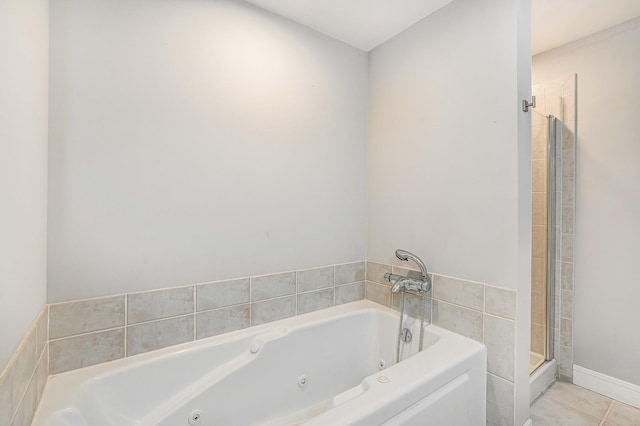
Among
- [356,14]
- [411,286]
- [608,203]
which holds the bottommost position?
[411,286]

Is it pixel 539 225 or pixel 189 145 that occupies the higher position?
pixel 189 145

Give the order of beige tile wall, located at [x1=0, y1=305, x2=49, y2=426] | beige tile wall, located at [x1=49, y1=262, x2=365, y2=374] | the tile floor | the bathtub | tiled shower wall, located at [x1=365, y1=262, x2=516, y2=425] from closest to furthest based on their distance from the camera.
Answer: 1. beige tile wall, located at [x1=0, y1=305, x2=49, y2=426]
2. the bathtub
3. beige tile wall, located at [x1=49, y1=262, x2=365, y2=374]
4. tiled shower wall, located at [x1=365, y1=262, x2=516, y2=425]
5. the tile floor

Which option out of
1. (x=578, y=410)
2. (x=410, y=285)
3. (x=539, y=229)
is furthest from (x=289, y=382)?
(x=539, y=229)

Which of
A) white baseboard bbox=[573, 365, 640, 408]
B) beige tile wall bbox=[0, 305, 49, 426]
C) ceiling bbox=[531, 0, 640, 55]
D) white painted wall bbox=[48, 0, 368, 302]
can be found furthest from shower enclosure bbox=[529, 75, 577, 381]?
beige tile wall bbox=[0, 305, 49, 426]

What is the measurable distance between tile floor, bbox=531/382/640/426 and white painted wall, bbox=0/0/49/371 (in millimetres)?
2344

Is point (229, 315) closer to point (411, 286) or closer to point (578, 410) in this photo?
point (411, 286)

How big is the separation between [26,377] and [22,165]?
0.61m

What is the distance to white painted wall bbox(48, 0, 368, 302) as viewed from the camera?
1167mm

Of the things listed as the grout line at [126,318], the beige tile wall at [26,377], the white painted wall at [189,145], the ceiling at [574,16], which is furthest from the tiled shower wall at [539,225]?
the beige tile wall at [26,377]

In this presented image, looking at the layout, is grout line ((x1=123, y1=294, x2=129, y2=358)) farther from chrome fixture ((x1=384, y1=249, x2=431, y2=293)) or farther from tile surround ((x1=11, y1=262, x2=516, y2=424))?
chrome fixture ((x1=384, y1=249, x2=431, y2=293))

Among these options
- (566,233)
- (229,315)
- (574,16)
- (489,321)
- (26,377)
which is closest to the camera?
(26,377)

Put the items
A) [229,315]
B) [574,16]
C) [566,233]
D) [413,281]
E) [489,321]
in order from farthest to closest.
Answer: [566,233]
[574,16]
[413,281]
[229,315]
[489,321]

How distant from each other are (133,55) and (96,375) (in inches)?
52.9

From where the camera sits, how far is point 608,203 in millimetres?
1879
